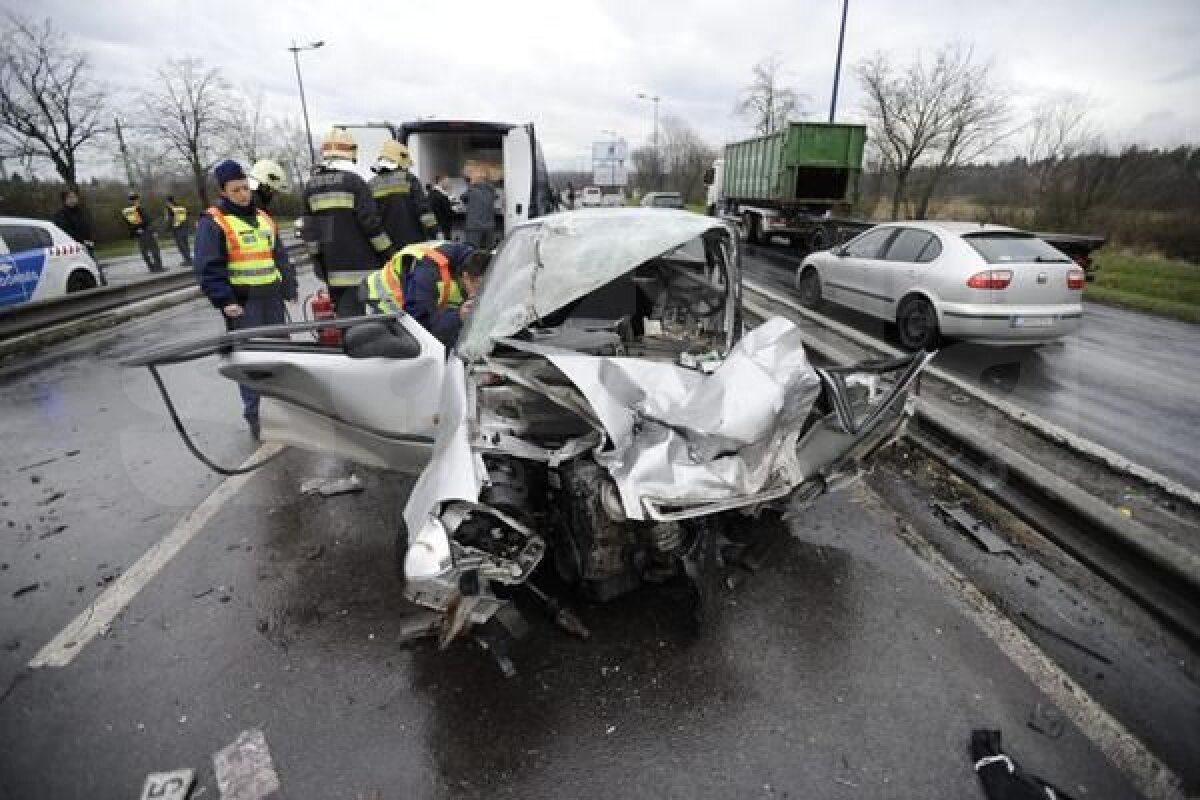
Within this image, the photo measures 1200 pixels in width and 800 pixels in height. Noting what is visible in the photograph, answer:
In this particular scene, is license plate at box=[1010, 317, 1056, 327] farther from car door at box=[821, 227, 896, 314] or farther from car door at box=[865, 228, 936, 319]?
car door at box=[821, 227, 896, 314]

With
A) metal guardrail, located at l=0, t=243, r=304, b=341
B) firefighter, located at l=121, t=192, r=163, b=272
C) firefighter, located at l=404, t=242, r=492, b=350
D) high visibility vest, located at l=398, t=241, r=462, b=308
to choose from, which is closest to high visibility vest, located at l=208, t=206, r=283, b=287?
high visibility vest, located at l=398, t=241, r=462, b=308

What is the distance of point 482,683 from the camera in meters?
2.29

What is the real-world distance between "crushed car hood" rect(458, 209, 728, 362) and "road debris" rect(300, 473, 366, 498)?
4.90 ft

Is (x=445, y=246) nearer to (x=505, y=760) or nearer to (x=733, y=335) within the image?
(x=733, y=335)

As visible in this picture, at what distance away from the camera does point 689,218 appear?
11.7ft

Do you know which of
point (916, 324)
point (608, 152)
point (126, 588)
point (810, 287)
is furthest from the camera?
point (608, 152)

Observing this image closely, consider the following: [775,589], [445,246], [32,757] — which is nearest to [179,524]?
[32,757]

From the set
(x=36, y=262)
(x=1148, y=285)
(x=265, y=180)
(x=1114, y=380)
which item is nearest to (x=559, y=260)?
(x=265, y=180)

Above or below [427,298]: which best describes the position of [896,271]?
below

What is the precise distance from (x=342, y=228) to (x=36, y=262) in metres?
6.65

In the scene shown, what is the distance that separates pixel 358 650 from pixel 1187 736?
3078 mm

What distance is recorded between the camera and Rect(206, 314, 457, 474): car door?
273cm

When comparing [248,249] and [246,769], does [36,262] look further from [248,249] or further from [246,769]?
[246,769]

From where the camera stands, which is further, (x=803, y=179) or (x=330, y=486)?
(x=803, y=179)
